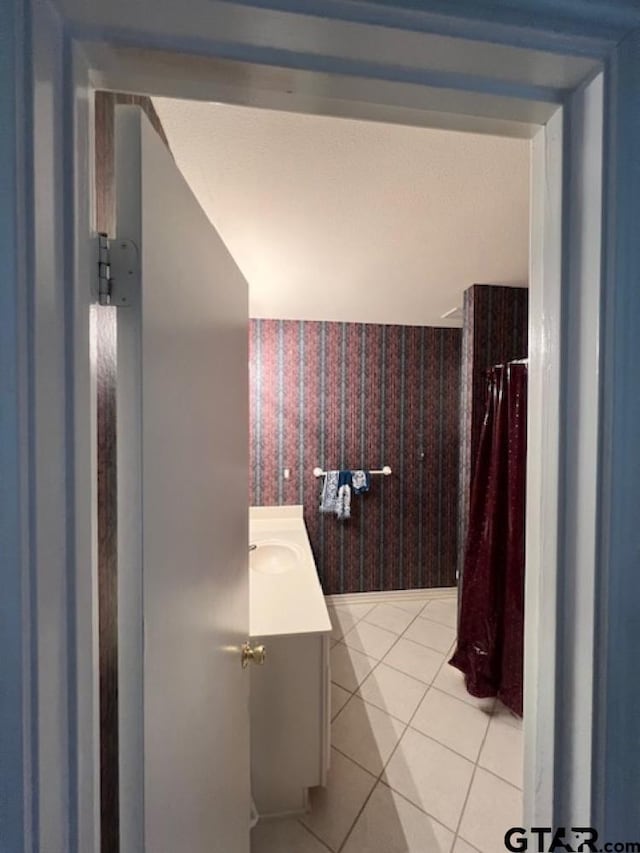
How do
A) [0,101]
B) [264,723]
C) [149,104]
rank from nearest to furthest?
[0,101], [149,104], [264,723]

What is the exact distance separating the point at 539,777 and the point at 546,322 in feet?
1.87

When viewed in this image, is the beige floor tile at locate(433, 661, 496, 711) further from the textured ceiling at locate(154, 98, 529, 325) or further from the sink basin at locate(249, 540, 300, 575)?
the textured ceiling at locate(154, 98, 529, 325)

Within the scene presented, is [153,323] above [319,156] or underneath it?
underneath

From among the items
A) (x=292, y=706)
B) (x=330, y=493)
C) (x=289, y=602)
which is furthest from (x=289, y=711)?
(x=330, y=493)

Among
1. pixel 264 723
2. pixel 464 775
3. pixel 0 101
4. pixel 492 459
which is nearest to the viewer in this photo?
pixel 0 101

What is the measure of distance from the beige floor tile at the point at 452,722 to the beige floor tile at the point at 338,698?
1.16 ft

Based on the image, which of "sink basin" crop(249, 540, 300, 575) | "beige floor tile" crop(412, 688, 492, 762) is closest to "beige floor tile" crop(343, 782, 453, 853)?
"beige floor tile" crop(412, 688, 492, 762)

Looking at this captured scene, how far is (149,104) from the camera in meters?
0.78

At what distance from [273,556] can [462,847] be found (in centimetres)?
138

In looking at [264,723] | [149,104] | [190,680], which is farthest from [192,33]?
[264,723]

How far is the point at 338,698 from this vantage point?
1827 millimetres

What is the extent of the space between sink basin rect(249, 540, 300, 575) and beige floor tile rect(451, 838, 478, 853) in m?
1.19

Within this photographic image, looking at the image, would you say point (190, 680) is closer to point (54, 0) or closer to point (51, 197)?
point (51, 197)

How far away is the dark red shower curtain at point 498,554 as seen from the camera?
1695 mm
